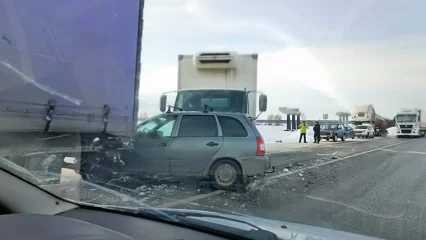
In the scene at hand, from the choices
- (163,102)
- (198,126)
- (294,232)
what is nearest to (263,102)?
(163,102)

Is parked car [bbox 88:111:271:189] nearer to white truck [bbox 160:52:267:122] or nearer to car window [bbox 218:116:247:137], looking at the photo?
car window [bbox 218:116:247:137]

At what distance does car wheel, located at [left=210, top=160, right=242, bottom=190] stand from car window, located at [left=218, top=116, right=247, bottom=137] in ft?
1.75

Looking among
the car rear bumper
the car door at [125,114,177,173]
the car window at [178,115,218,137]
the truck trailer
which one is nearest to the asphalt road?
the car rear bumper

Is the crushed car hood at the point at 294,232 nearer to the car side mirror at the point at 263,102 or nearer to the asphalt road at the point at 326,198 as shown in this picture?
the asphalt road at the point at 326,198

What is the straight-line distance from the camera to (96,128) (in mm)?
6527

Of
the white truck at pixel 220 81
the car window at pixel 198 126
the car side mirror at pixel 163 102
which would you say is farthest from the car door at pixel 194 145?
Result: the white truck at pixel 220 81

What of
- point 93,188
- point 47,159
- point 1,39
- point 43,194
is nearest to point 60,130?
point 47,159

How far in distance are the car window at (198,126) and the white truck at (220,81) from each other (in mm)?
2593

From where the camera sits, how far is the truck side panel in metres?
5.09

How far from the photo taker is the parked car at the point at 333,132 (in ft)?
85.4

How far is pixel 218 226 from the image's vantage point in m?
2.58

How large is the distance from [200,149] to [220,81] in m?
4.40

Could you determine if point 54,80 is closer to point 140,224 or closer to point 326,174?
point 140,224

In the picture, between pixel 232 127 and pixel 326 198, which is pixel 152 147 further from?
pixel 326 198
